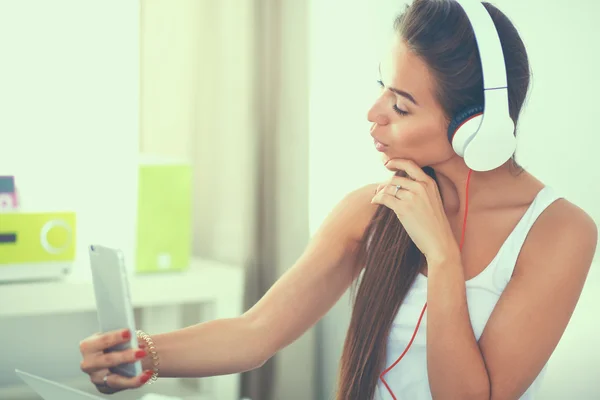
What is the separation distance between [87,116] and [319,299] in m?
0.96

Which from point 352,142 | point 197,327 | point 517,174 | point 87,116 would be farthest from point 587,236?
point 87,116

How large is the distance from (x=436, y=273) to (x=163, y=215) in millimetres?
941

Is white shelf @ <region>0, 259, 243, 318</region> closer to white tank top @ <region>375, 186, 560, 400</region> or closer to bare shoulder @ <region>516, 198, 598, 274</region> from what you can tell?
white tank top @ <region>375, 186, 560, 400</region>

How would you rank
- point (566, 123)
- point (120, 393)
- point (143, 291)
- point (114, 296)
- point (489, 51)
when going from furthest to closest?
point (120, 393) → point (143, 291) → point (566, 123) → point (489, 51) → point (114, 296)

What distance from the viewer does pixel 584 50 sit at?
1260 millimetres

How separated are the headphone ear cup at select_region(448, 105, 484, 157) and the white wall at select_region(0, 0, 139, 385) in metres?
1.01

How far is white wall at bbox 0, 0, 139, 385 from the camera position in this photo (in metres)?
1.83

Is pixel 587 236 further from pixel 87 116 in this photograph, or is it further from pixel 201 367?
pixel 87 116

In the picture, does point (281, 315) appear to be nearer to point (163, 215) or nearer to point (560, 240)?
point (560, 240)

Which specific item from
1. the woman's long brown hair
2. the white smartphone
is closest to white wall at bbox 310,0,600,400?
the woman's long brown hair

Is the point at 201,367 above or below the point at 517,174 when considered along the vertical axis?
below

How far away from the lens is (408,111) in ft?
3.33

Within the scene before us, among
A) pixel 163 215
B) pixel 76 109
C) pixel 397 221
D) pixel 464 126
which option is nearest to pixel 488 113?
pixel 464 126

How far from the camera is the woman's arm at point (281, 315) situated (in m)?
1.04
